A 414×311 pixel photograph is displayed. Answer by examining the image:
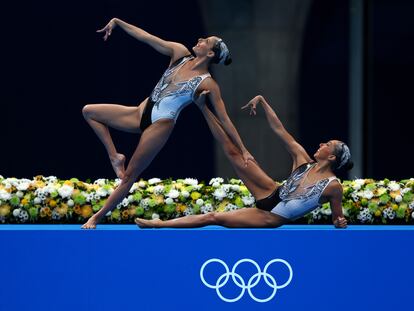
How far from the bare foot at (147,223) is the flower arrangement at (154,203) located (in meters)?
0.59

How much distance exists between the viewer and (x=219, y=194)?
958 cm

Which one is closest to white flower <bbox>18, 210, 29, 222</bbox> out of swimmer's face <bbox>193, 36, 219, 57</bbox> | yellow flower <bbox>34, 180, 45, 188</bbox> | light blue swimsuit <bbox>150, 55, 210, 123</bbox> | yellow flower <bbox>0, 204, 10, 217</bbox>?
yellow flower <bbox>0, 204, 10, 217</bbox>

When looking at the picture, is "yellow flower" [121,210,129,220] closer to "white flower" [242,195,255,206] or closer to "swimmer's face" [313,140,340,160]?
"white flower" [242,195,255,206]

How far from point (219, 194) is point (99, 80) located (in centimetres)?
460

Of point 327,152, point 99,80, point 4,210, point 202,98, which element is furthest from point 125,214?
point 99,80

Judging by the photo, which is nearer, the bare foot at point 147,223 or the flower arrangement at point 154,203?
the bare foot at point 147,223

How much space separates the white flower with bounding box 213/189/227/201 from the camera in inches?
377

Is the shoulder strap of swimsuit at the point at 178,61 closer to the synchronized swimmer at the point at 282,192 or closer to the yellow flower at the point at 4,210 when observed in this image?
the synchronized swimmer at the point at 282,192

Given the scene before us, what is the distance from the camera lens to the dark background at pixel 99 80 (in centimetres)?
1371

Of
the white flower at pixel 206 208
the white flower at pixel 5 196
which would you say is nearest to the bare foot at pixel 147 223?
the white flower at pixel 206 208

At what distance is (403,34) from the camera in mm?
14258

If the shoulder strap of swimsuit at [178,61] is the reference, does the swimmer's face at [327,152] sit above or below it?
below

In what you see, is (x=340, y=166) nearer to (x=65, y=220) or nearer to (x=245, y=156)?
(x=245, y=156)

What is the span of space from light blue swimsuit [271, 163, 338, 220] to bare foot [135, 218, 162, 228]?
0.94 m
